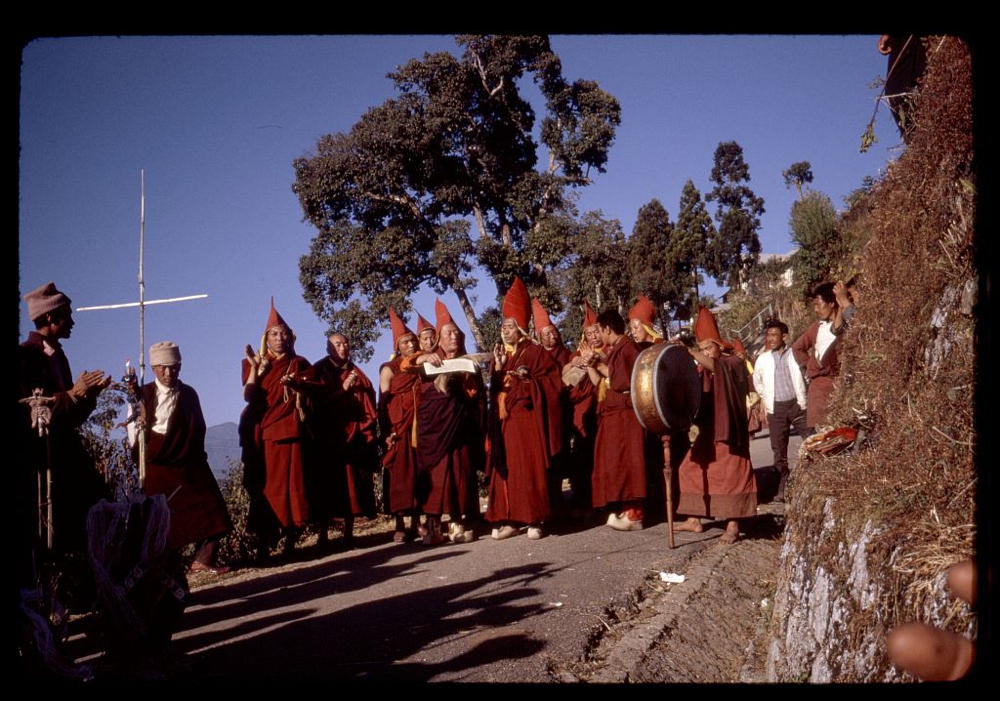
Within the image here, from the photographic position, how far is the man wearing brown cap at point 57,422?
12.6 feet

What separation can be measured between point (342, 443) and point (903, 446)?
226 inches

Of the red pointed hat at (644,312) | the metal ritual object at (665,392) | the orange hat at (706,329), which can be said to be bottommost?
the metal ritual object at (665,392)

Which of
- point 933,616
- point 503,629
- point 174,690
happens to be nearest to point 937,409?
point 933,616

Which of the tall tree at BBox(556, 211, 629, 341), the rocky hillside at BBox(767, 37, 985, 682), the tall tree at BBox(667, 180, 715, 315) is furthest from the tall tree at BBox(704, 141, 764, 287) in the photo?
the rocky hillside at BBox(767, 37, 985, 682)

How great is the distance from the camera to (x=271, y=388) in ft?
23.7

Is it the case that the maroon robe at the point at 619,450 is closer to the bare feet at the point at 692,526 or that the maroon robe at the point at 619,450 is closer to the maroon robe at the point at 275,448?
the bare feet at the point at 692,526

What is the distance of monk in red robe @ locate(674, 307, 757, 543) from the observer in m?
6.50

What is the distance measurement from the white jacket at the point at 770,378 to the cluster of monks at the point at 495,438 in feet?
2.89

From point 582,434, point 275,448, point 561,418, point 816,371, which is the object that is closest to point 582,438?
point 582,434

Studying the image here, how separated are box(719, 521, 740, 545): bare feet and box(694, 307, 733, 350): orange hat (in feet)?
5.79

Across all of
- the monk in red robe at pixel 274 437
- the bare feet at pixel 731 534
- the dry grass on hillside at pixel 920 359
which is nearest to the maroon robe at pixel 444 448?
the monk in red robe at pixel 274 437

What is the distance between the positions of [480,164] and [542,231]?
2.02 m

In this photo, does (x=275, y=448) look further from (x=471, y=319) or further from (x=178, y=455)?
(x=471, y=319)

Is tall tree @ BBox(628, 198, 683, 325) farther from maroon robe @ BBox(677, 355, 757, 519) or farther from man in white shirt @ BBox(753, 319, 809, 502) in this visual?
maroon robe @ BBox(677, 355, 757, 519)
